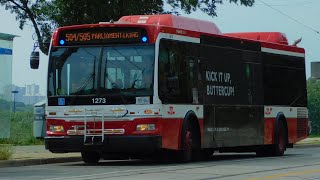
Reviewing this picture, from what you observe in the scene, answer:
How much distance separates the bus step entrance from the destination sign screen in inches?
69.8

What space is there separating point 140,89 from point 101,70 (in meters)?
1.10

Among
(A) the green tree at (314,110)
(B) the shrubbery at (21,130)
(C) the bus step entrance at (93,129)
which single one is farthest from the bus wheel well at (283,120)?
(A) the green tree at (314,110)

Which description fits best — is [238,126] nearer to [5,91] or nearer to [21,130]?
[5,91]

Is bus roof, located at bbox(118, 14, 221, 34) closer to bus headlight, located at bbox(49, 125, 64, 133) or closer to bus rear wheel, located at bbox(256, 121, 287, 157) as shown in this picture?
bus headlight, located at bbox(49, 125, 64, 133)

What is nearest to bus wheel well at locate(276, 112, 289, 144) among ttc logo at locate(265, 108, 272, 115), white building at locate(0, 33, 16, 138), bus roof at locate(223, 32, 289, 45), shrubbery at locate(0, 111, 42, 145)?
ttc logo at locate(265, 108, 272, 115)

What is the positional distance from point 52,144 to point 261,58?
305 inches

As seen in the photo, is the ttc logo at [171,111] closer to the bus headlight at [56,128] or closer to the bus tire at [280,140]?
the bus headlight at [56,128]

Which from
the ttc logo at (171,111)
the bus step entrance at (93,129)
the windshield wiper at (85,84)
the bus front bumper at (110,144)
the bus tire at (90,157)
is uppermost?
the windshield wiper at (85,84)

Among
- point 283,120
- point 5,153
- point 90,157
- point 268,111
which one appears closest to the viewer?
point 5,153

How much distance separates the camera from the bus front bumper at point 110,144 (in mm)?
16609

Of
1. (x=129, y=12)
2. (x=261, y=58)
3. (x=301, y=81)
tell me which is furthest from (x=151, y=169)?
(x=129, y=12)

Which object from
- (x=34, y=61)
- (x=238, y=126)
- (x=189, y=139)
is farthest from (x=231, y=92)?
(x=34, y=61)

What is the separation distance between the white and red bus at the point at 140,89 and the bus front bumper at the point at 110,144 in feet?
0.08

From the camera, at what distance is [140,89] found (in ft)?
55.4
